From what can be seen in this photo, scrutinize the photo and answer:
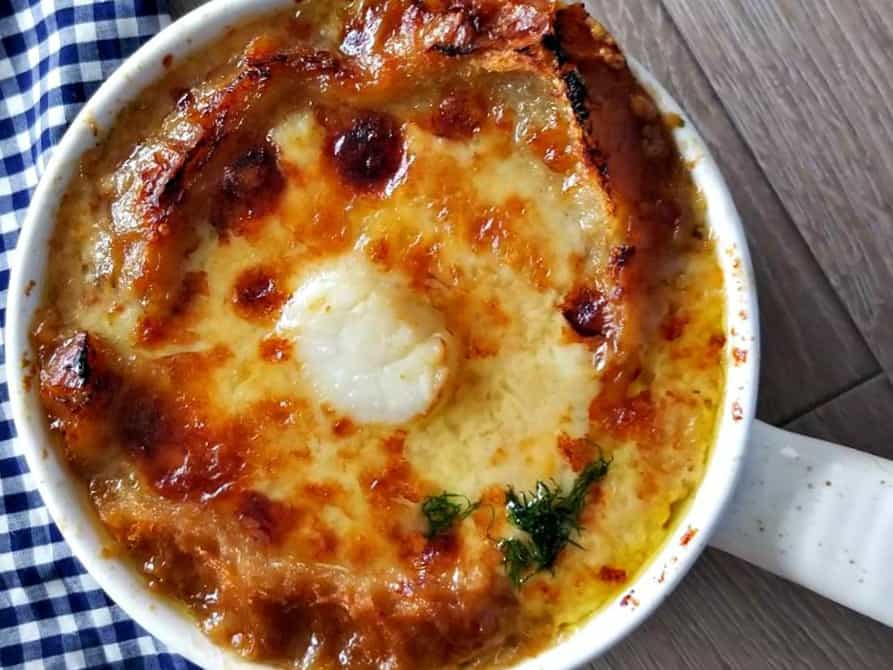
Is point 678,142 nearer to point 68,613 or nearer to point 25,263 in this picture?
point 25,263

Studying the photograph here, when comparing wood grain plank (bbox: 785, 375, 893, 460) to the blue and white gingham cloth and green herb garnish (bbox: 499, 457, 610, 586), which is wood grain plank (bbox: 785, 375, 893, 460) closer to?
green herb garnish (bbox: 499, 457, 610, 586)

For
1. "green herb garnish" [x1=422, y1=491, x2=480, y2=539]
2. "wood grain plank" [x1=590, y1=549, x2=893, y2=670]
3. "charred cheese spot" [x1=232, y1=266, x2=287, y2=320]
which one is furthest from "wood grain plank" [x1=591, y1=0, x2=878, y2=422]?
"charred cheese spot" [x1=232, y1=266, x2=287, y2=320]

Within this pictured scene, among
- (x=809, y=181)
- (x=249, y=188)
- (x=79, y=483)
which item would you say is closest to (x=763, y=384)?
(x=809, y=181)

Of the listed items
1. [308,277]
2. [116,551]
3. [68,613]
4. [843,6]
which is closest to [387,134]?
[308,277]

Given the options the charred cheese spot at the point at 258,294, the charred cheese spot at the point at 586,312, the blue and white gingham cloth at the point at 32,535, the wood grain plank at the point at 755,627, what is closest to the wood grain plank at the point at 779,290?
the wood grain plank at the point at 755,627

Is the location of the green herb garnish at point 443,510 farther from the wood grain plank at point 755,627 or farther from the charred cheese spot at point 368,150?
the wood grain plank at point 755,627

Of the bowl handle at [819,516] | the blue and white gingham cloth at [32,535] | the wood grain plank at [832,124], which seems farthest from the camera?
the blue and white gingham cloth at [32,535]

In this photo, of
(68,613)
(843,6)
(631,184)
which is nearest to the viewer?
(631,184)
